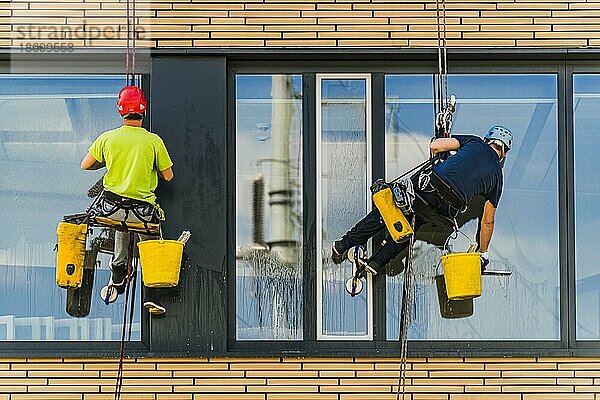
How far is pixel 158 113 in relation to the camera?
10047mm

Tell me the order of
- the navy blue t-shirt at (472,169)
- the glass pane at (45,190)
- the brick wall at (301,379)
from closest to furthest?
the navy blue t-shirt at (472,169) < the brick wall at (301,379) < the glass pane at (45,190)

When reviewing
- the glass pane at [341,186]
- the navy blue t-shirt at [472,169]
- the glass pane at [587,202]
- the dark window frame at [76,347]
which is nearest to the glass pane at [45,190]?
the dark window frame at [76,347]

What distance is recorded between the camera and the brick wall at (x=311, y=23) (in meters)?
10.1

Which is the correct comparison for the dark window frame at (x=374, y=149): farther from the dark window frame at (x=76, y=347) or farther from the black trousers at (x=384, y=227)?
the black trousers at (x=384, y=227)

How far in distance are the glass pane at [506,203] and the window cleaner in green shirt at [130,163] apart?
5.87 ft

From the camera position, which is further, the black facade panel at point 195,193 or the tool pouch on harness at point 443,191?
the black facade panel at point 195,193

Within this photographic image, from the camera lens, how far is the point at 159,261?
945cm

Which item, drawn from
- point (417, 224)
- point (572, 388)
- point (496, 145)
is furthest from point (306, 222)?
point (572, 388)

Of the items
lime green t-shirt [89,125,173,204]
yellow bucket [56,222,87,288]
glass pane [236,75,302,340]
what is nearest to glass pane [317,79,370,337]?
glass pane [236,75,302,340]

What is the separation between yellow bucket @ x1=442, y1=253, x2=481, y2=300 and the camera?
372 inches

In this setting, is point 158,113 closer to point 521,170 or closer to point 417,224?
point 417,224

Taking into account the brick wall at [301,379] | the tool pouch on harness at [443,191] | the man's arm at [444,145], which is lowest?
the brick wall at [301,379]

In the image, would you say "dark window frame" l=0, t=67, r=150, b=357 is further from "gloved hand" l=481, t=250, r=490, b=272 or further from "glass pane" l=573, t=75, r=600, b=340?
"glass pane" l=573, t=75, r=600, b=340

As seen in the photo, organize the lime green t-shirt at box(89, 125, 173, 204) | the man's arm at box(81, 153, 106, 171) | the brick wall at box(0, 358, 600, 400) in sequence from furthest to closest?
1. the brick wall at box(0, 358, 600, 400)
2. the man's arm at box(81, 153, 106, 171)
3. the lime green t-shirt at box(89, 125, 173, 204)
